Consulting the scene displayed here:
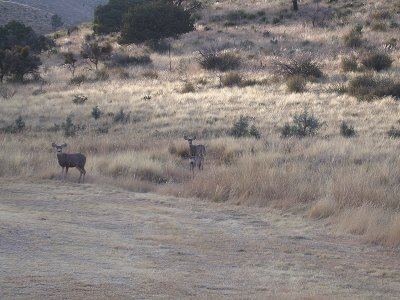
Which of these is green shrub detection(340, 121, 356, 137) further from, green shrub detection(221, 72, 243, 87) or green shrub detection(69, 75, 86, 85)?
green shrub detection(69, 75, 86, 85)

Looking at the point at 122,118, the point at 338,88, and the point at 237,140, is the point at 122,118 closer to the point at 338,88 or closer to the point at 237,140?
the point at 237,140

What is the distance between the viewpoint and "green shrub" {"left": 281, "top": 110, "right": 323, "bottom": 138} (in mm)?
20250

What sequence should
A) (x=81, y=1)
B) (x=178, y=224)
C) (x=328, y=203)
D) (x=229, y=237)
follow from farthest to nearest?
(x=81, y=1) → (x=328, y=203) → (x=178, y=224) → (x=229, y=237)

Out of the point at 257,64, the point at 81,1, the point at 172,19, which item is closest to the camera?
the point at 257,64

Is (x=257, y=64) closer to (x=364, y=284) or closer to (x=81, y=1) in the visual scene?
(x=364, y=284)

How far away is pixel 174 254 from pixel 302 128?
12878 millimetres

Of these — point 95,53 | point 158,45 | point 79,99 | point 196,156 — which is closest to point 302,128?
point 196,156

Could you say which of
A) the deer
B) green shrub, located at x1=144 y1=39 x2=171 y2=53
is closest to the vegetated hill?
green shrub, located at x1=144 y1=39 x2=171 y2=53

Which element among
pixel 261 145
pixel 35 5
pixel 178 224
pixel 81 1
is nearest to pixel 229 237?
pixel 178 224

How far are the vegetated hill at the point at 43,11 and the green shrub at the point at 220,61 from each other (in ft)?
150

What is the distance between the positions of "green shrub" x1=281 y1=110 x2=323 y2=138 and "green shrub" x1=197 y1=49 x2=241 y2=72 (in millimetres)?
17201

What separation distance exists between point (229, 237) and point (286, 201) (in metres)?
2.45

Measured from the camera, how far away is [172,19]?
50.5m

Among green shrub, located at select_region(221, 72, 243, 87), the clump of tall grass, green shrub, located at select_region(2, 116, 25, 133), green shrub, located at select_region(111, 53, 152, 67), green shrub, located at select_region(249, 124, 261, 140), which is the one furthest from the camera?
green shrub, located at select_region(111, 53, 152, 67)
